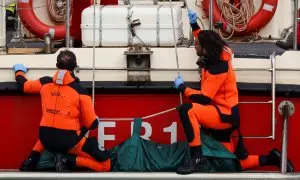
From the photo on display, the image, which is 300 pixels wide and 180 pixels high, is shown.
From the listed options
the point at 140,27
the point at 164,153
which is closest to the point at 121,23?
the point at 140,27

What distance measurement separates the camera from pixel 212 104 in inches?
220

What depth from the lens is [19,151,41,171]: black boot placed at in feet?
18.5

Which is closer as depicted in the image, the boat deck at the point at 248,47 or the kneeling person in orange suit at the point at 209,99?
the kneeling person in orange suit at the point at 209,99

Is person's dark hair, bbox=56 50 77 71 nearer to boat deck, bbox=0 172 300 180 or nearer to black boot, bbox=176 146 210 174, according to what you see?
boat deck, bbox=0 172 300 180

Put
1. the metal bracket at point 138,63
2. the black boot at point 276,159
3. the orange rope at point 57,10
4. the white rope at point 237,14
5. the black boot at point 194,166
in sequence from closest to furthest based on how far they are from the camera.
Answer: the black boot at point 194,166
the black boot at point 276,159
the metal bracket at point 138,63
the white rope at point 237,14
the orange rope at point 57,10

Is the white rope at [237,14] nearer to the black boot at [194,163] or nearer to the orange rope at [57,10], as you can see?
the orange rope at [57,10]

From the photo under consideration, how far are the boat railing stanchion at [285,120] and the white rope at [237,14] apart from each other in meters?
Answer: 1.83

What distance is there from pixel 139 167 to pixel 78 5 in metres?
1.76

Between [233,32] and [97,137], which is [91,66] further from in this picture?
[233,32]

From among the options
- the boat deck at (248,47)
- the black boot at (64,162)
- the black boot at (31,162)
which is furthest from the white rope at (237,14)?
the black boot at (31,162)

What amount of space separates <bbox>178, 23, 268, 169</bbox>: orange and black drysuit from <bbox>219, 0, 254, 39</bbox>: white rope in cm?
176

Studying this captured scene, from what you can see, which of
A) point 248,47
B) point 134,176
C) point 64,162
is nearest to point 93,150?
point 64,162

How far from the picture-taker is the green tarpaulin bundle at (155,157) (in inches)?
222

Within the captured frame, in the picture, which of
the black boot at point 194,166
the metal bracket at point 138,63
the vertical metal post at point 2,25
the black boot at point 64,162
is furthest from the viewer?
the vertical metal post at point 2,25
